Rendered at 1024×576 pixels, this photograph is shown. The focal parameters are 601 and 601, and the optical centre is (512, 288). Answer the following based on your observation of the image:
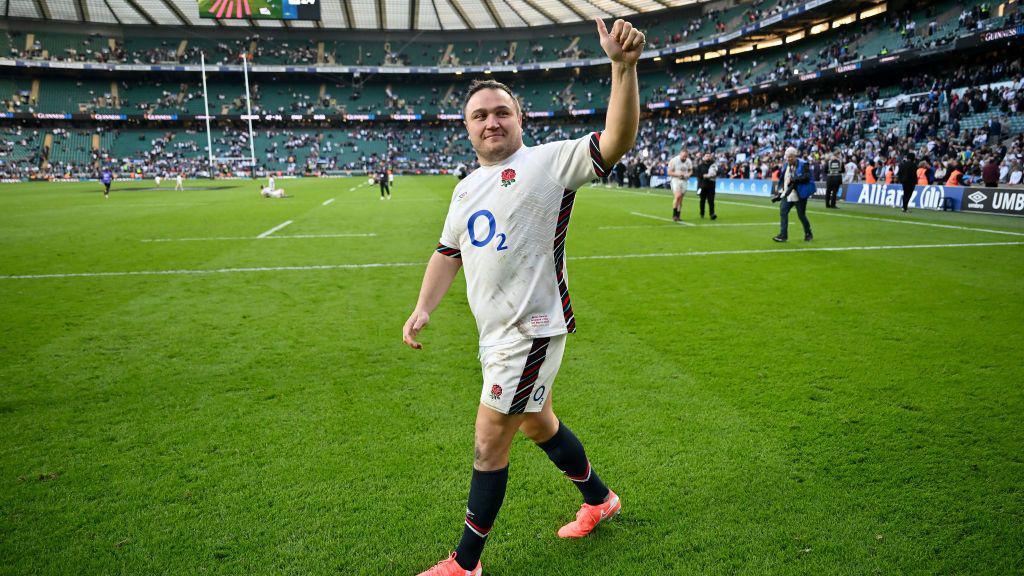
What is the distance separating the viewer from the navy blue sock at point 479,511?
8.03 ft

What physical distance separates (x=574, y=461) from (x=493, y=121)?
154 centimetres

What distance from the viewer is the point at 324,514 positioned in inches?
116

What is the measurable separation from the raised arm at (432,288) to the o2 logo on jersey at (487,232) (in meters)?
0.29

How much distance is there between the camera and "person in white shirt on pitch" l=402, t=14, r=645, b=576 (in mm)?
2312

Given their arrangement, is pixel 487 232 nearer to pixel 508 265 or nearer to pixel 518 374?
pixel 508 265

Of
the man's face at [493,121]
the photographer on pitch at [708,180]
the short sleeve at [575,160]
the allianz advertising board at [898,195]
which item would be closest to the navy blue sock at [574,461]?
the short sleeve at [575,160]

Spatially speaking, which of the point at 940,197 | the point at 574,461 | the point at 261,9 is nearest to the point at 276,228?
the point at 574,461

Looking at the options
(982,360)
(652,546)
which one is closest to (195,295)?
(652,546)

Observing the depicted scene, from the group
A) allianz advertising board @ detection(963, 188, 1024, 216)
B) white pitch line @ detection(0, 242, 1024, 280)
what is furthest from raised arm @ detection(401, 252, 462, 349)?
allianz advertising board @ detection(963, 188, 1024, 216)

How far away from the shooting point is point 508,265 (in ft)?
7.69

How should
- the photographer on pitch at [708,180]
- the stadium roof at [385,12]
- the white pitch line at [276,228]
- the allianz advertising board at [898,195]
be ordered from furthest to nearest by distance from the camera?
1. the stadium roof at [385,12]
2. the allianz advertising board at [898,195]
3. the photographer on pitch at [708,180]
4. the white pitch line at [276,228]

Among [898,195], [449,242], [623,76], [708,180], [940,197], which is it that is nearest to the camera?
[623,76]

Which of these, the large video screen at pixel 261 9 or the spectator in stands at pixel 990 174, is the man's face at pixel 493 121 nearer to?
the spectator in stands at pixel 990 174

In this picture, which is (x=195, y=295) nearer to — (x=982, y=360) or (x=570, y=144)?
(x=570, y=144)
